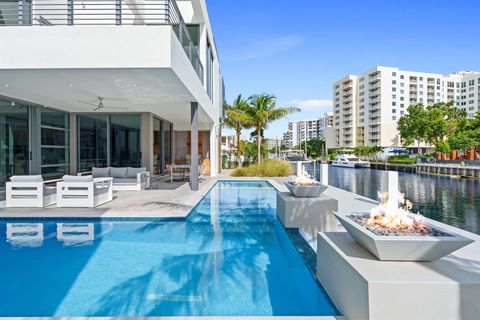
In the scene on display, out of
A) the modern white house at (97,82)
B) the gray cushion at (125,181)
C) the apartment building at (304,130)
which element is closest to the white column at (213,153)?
the modern white house at (97,82)

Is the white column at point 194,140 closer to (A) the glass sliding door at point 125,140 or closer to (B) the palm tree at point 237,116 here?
(A) the glass sliding door at point 125,140

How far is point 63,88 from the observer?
358 inches

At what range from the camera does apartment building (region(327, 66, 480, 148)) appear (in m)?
71.5

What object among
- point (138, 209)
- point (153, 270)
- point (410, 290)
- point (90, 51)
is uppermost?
point (90, 51)

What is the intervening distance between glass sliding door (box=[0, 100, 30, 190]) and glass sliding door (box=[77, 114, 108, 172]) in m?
3.16

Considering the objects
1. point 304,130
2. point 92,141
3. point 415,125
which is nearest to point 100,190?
point 92,141

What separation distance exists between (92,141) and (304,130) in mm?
144049

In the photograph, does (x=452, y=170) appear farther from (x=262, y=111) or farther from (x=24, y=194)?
(x=24, y=194)

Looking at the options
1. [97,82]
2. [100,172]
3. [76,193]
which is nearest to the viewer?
[76,193]

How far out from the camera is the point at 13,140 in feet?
36.8

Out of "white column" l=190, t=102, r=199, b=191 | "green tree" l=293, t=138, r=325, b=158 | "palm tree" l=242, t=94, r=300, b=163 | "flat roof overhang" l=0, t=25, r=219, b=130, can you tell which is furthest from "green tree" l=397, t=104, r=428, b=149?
"flat roof overhang" l=0, t=25, r=219, b=130

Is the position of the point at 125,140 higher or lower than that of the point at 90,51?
lower

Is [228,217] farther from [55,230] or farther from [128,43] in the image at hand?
[128,43]

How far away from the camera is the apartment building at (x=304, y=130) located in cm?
12888
